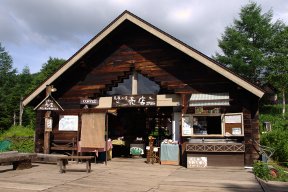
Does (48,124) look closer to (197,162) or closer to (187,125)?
(187,125)

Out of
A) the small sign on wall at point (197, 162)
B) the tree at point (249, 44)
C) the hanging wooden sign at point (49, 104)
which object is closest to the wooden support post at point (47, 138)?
the hanging wooden sign at point (49, 104)

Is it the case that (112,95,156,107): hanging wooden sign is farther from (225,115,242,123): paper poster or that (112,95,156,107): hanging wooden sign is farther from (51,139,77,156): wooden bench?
(225,115,242,123): paper poster

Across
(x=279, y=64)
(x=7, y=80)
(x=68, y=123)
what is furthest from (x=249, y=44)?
(x=7, y=80)

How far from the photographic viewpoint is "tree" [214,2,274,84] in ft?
131

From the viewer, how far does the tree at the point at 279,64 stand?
38.0 m

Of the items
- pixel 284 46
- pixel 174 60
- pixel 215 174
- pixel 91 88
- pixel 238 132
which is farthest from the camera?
pixel 284 46

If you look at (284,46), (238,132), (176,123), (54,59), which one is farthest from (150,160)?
(54,59)

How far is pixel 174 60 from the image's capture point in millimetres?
13680

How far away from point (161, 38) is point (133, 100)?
306 centimetres

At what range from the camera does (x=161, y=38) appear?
511 inches

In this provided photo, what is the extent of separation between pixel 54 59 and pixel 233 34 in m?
27.3

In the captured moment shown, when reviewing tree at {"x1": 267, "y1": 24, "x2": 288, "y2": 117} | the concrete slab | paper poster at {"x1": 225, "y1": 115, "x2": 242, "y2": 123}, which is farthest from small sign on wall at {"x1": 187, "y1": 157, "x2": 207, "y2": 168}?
tree at {"x1": 267, "y1": 24, "x2": 288, "y2": 117}

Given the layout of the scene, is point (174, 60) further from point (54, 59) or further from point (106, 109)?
point (54, 59)

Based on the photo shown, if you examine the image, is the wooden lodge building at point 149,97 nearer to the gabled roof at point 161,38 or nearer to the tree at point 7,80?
the gabled roof at point 161,38
